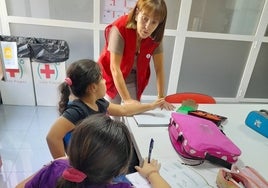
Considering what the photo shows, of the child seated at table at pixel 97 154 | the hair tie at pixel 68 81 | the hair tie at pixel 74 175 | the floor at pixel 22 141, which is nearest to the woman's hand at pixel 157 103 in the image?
the hair tie at pixel 68 81

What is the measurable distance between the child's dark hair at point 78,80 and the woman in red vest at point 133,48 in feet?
1.03

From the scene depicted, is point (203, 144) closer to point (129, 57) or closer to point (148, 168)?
point (148, 168)

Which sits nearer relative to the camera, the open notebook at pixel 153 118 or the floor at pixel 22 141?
the open notebook at pixel 153 118

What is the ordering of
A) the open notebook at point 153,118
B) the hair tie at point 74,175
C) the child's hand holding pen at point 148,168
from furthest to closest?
1. the open notebook at point 153,118
2. the child's hand holding pen at point 148,168
3. the hair tie at point 74,175

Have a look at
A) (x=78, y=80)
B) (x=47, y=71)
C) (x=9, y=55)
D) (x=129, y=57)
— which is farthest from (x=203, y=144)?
(x=9, y=55)

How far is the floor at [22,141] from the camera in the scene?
1.66 m

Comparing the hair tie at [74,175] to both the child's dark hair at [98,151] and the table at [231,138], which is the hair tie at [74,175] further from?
the table at [231,138]

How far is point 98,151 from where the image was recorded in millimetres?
611

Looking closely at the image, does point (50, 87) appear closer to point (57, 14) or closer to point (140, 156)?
point (57, 14)

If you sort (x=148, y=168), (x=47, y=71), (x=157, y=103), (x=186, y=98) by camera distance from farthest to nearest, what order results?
1. (x=47, y=71)
2. (x=186, y=98)
3. (x=157, y=103)
4. (x=148, y=168)

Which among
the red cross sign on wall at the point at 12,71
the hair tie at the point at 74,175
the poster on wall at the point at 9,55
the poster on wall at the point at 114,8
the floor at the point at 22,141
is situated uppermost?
the poster on wall at the point at 114,8

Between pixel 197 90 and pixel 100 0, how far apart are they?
5.58 ft

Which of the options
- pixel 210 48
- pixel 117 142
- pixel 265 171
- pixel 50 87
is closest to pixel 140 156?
pixel 117 142

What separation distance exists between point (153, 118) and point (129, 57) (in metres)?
0.43
